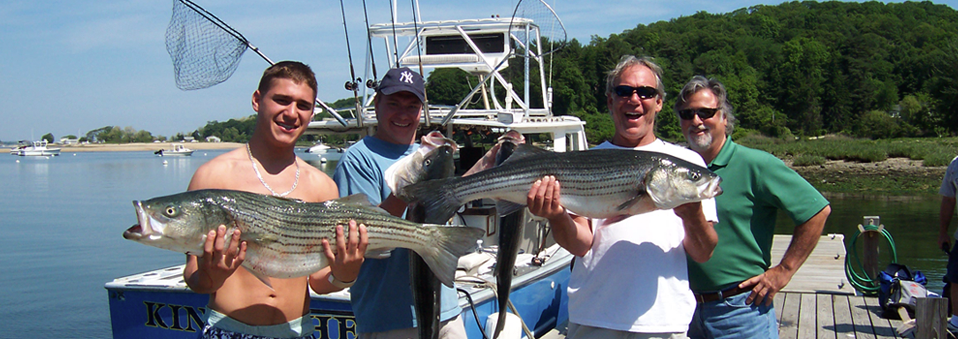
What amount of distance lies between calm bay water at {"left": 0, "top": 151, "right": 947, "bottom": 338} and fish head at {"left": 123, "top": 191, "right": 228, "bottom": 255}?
1368 centimetres

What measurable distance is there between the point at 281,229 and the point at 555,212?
4.16 ft

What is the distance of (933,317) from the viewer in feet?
17.9

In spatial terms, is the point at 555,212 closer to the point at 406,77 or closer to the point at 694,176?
the point at 694,176

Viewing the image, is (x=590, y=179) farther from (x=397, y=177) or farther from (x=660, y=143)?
(x=397, y=177)

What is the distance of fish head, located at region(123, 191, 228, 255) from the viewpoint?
2389mm

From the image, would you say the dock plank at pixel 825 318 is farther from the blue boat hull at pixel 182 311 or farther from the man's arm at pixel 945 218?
the blue boat hull at pixel 182 311

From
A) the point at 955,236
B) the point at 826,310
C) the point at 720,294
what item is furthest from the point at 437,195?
the point at 826,310

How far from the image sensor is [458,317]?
13.2ft

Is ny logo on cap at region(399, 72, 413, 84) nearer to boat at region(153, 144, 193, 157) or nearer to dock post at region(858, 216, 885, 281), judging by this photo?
dock post at region(858, 216, 885, 281)

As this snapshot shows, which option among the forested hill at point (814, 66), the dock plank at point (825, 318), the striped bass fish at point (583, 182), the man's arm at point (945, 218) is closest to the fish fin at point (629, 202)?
the striped bass fish at point (583, 182)

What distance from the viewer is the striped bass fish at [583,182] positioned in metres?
2.99

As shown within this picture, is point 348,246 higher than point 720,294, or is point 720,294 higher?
point 348,246

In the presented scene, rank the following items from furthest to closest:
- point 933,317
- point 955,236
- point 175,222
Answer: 1. point 955,236
2. point 933,317
3. point 175,222

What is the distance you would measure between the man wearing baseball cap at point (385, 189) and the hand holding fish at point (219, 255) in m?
0.96
